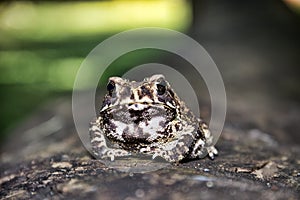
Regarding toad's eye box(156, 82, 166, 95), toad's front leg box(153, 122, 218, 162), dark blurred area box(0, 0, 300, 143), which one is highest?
dark blurred area box(0, 0, 300, 143)

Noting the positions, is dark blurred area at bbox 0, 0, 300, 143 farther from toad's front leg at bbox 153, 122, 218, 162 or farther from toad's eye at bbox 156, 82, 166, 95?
toad's eye at bbox 156, 82, 166, 95

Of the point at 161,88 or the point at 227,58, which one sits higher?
the point at 227,58

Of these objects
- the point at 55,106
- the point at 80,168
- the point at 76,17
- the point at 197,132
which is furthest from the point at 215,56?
the point at 76,17

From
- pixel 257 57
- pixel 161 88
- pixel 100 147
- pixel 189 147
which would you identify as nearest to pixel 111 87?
pixel 161 88

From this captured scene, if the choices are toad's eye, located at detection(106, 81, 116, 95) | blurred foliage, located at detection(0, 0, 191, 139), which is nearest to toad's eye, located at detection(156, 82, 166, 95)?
toad's eye, located at detection(106, 81, 116, 95)

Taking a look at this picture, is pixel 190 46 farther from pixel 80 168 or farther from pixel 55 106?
pixel 80 168

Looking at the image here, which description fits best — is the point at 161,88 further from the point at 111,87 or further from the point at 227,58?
the point at 227,58
